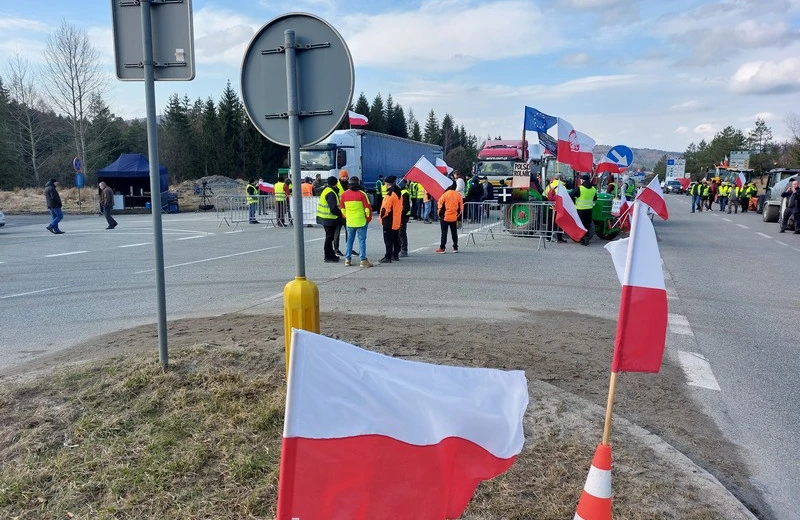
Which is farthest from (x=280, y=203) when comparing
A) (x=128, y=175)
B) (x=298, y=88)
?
(x=298, y=88)

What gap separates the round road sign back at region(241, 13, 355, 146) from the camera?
3797mm

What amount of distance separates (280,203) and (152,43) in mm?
18305

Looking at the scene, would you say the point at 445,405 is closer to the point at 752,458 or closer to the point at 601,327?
the point at 752,458

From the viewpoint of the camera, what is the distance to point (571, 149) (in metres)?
18.0

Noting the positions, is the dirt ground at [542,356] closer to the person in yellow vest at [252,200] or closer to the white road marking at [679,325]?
the white road marking at [679,325]

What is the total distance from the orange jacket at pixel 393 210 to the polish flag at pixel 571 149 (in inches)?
246

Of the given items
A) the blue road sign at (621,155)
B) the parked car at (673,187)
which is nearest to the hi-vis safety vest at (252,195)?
the blue road sign at (621,155)

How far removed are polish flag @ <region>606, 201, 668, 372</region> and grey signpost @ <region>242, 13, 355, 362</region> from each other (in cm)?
188

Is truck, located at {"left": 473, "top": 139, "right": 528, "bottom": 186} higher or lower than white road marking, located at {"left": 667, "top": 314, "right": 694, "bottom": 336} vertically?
higher

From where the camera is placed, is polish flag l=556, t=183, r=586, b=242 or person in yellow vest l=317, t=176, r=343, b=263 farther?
polish flag l=556, t=183, r=586, b=242

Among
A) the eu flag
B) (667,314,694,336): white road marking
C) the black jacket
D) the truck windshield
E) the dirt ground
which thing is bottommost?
(667,314,694,336): white road marking

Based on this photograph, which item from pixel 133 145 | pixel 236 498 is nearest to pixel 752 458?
pixel 236 498

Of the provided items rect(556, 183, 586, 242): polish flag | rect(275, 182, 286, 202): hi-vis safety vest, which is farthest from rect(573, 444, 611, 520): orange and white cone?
rect(275, 182, 286, 202): hi-vis safety vest

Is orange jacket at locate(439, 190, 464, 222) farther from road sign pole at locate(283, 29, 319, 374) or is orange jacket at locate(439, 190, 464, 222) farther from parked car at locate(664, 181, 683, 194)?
parked car at locate(664, 181, 683, 194)
